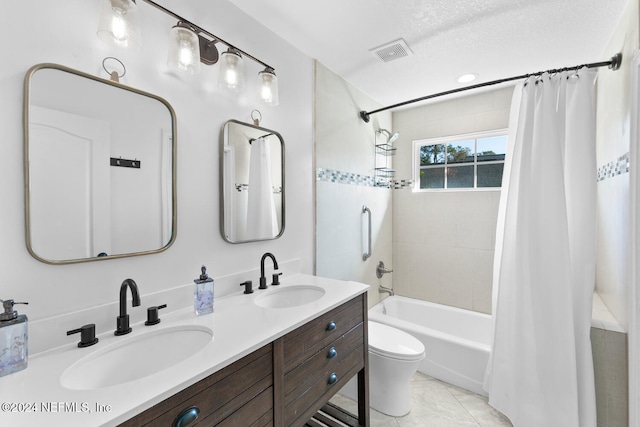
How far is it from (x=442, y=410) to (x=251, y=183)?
198cm

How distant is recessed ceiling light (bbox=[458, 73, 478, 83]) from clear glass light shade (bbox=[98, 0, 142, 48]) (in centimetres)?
230

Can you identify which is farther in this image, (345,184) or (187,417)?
(345,184)

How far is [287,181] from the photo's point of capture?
6.31 feet

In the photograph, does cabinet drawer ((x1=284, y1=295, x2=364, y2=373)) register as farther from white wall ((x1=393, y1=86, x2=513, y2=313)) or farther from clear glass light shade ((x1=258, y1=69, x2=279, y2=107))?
white wall ((x1=393, y1=86, x2=513, y2=313))

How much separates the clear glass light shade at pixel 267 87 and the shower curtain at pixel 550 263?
1592mm

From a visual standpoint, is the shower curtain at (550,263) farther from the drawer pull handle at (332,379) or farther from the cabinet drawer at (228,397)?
the cabinet drawer at (228,397)

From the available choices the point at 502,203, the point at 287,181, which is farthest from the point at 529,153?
the point at 287,181

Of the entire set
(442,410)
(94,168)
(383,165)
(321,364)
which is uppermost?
(383,165)

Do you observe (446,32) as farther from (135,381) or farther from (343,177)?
(135,381)

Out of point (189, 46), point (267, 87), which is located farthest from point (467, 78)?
point (189, 46)

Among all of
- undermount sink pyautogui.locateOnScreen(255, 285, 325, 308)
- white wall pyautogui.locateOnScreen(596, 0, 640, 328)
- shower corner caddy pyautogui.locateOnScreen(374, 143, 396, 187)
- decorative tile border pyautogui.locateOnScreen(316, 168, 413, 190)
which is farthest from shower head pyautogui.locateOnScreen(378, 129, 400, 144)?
undermount sink pyautogui.locateOnScreen(255, 285, 325, 308)

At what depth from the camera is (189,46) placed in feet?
4.06

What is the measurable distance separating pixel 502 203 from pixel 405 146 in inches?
55.1

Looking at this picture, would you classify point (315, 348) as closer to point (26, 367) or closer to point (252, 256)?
point (252, 256)
